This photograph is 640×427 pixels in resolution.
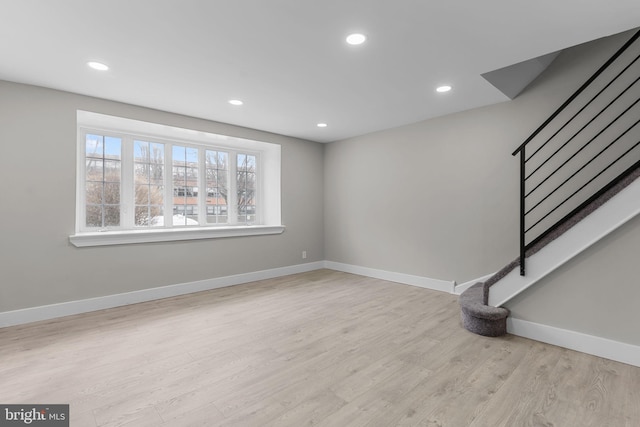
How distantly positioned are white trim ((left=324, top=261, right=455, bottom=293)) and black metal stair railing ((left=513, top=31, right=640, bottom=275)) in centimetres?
122

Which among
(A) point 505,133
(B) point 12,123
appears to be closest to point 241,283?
(B) point 12,123

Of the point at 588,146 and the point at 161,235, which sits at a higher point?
the point at 588,146

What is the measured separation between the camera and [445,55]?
7.81ft

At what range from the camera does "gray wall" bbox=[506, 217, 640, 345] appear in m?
2.14

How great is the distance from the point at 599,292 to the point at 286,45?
3060mm

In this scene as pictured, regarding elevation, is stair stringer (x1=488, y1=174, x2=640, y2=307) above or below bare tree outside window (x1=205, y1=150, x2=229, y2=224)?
below

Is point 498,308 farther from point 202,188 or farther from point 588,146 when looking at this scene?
point 202,188

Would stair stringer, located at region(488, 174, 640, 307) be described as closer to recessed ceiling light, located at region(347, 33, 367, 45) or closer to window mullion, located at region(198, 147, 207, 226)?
recessed ceiling light, located at region(347, 33, 367, 45)

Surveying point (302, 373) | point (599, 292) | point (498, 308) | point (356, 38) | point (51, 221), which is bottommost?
point (302, 373)

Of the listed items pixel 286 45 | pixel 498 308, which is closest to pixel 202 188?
pixel 286 45

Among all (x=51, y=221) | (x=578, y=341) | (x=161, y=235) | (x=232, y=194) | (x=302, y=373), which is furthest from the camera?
(x=232, y=194)

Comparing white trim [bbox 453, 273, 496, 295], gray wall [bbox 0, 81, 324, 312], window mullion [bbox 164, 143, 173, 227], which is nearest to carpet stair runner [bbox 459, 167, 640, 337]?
white trim [bbox 453, 273, 496, 295]

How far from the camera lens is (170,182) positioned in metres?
4.18

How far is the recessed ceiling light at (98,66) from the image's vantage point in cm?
250
